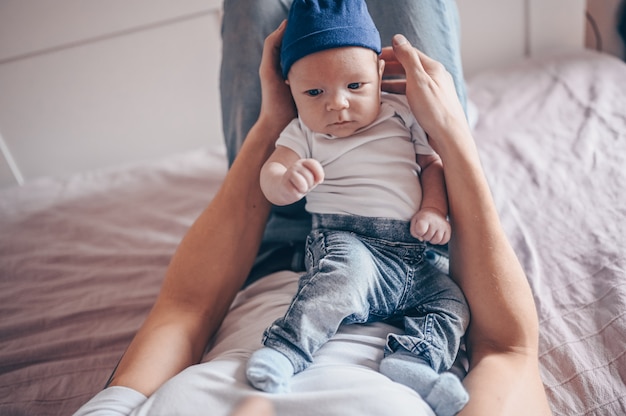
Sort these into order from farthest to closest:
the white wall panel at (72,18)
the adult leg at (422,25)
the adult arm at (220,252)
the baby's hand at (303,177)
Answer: the white wall panel at (72,18)
the adult leg at (422,25)
the adult arm at (220,252)
the baby's hand at (303,177)

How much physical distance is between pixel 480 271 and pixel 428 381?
20 cm

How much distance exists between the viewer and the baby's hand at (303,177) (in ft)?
2.37

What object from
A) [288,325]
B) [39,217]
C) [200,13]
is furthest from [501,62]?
[39,217]

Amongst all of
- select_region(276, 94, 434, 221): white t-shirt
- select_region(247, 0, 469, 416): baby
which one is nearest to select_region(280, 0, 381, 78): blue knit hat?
select_region(247, 0, 469, 416): baby

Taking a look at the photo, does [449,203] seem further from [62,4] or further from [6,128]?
[6,128]

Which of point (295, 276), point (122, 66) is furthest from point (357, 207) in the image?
point (122, 66)

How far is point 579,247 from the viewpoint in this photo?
3.28 ft

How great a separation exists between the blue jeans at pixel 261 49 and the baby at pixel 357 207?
0.17 metres

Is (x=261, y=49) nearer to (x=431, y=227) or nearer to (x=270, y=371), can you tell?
(x=431, y=227)

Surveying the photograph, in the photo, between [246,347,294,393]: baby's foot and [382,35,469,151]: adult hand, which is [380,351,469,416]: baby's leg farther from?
[382,35,469,151]: adult hand

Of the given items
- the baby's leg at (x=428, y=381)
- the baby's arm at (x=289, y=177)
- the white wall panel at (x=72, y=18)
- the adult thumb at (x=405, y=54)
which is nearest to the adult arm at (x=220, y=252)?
the baby's arm at (x=289, y=177)

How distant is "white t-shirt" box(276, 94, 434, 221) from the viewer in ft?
2.68

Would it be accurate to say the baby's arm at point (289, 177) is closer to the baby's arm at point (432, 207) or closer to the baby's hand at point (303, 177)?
the baby's hand at point (303, 177)

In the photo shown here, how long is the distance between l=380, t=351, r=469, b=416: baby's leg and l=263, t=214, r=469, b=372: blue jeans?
0.08ft
